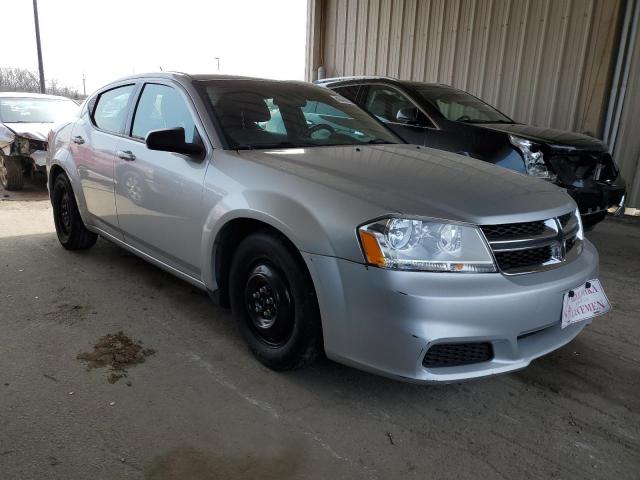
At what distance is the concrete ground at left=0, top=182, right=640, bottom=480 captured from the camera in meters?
2.03

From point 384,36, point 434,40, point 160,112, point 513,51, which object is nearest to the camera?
point 160,112

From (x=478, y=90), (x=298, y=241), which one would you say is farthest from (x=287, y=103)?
(x=478, y=90)

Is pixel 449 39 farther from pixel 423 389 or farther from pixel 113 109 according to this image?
pixel 423 389

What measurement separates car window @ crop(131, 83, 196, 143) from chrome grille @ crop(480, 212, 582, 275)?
184cm

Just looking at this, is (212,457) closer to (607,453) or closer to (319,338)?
(319,338)

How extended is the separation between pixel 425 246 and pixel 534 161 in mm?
3304

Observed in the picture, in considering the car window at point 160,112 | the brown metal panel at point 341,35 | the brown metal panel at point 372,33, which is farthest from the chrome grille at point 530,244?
the brown metal panel at point 341,35

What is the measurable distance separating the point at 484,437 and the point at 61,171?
4.16 m

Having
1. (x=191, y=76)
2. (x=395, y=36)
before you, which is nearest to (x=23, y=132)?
(x=191, y=76)

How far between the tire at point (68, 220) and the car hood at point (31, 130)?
3350 mm

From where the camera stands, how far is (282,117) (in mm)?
3186

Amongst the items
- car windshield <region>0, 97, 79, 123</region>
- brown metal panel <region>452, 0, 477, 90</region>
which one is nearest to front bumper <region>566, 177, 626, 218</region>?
brown metal panel <region>452, 0, 477, 90</region>

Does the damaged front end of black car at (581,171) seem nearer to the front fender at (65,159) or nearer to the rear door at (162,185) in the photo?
the rear door at (162,185)

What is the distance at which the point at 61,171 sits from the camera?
462 cm
